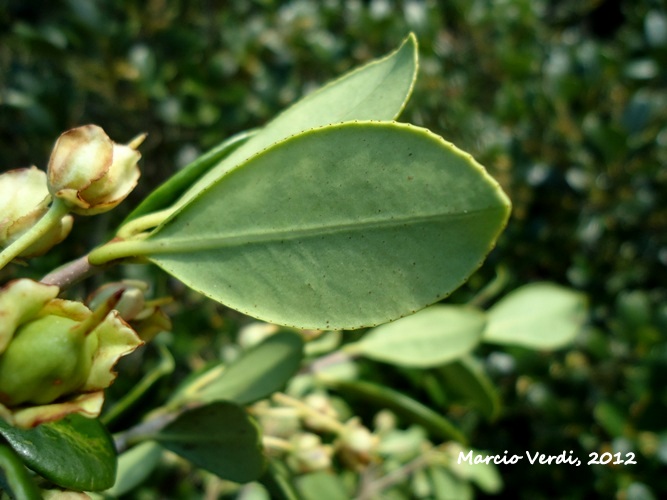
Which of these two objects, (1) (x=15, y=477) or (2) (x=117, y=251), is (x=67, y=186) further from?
(1) (x=15, y=477)

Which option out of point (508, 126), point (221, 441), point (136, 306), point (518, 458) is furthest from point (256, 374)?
point (508, 126)

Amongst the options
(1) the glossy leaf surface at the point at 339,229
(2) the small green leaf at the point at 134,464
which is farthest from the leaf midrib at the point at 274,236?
(2) the small green leaf at the point at 134,464

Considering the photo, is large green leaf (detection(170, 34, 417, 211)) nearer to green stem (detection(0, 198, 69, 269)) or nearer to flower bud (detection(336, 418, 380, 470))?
green stem (detection(0, 198, 69, 269))

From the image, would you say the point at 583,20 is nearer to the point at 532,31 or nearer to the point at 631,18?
the point at 631,18

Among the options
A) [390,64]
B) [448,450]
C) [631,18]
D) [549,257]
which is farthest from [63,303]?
[631,18]

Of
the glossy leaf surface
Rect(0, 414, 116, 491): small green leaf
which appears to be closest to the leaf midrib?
the glossy leaf surface

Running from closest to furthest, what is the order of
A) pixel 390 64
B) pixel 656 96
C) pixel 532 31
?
pixel 390 64, pixel 656 96, pixel 532 31
